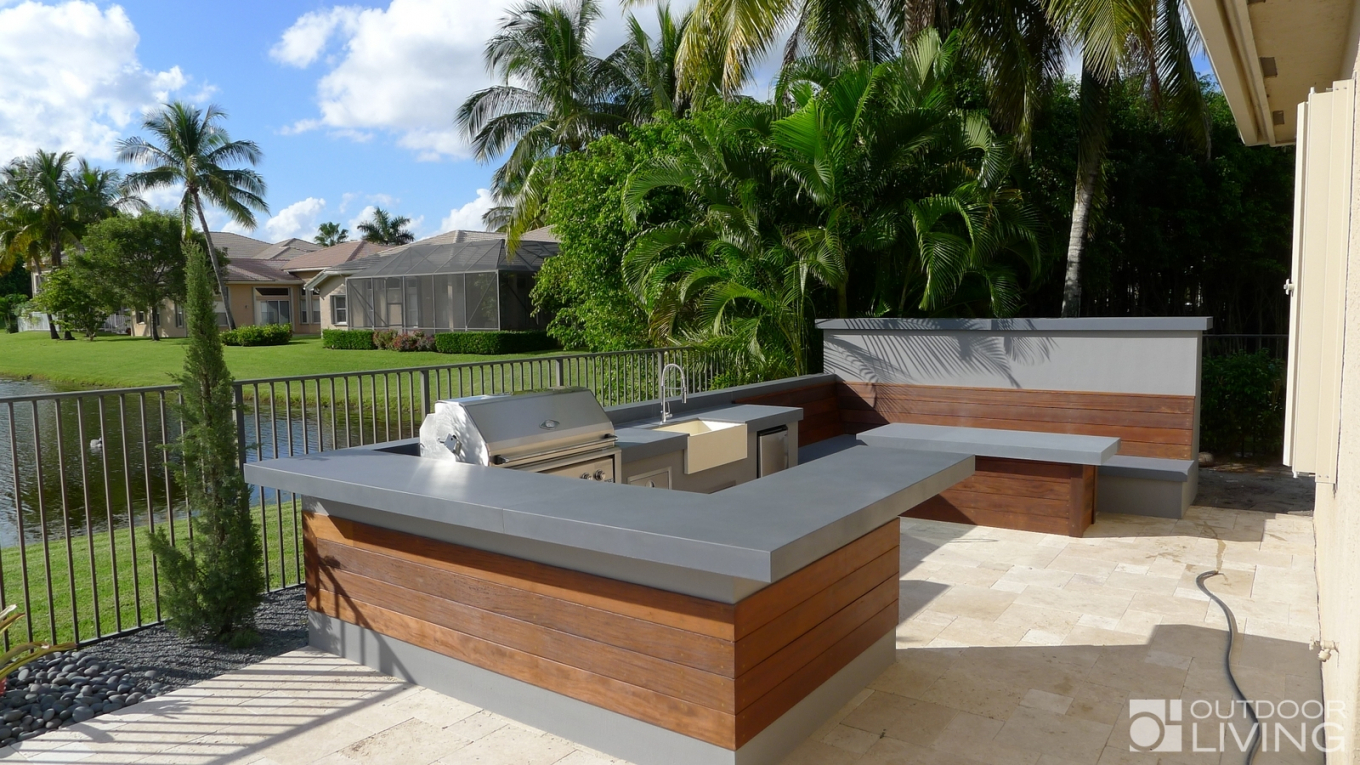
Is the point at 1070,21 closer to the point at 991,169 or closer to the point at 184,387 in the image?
the point at 991,169

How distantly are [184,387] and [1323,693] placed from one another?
4.82 m

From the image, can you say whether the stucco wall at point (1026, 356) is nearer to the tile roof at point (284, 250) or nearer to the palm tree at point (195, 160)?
the palm tree at point (195, 160)

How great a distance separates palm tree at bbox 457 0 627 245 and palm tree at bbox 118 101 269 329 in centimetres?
1446

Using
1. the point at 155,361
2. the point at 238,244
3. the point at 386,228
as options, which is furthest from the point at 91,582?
the point at 386,228

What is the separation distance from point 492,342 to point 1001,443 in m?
18.0

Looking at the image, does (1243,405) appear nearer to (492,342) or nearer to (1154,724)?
(1154,724)

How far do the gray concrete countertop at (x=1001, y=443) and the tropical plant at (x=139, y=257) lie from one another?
30.6m

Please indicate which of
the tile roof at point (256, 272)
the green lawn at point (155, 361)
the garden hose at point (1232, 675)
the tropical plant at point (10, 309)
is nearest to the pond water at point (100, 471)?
the garden hose at point (1232, 675)

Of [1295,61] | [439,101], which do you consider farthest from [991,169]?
[439,101]

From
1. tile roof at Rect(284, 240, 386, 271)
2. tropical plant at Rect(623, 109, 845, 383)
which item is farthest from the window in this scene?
tropical plant at Rect(623, 109, 845, 383)

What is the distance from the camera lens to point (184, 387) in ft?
12.8

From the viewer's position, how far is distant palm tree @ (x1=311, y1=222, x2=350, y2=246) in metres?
59.0

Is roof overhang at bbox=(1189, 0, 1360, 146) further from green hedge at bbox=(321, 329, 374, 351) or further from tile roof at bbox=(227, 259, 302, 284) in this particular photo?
tile roof at bbox=(227, 259, 302, 284)

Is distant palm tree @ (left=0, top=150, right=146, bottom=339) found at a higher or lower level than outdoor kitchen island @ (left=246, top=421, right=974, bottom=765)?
higher
